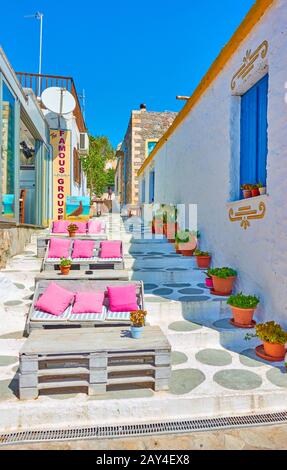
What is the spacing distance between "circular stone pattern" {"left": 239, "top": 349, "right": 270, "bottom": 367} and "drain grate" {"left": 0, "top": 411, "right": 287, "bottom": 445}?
2.47 feet

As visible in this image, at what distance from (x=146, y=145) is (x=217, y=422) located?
17625mm

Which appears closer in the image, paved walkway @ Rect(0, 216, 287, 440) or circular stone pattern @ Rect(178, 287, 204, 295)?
paved walkway @ Rect(0, 216, 287, 440)

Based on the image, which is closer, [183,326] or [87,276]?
[183,326]

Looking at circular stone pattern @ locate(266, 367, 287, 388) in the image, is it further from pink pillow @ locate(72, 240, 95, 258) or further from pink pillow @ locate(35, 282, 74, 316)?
pink pillow @ locate(72, 240, 95, 258)

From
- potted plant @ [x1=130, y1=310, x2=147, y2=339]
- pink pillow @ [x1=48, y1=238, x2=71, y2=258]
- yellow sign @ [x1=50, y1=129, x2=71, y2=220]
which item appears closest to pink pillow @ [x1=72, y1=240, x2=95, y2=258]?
pink pillow @ [x1=48, y1=238, x2=71, y2=258]

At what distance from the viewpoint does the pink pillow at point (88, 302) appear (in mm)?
4719

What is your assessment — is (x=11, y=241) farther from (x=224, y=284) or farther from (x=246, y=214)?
(x=246, y=214)

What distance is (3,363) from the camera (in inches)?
154

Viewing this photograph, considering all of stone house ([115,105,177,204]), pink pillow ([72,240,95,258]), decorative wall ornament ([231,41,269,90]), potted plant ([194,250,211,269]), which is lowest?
potted plant ([194,250,211,269])

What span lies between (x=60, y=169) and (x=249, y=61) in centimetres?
809

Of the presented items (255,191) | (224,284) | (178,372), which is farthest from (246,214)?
(178,372)

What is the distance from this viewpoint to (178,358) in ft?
13.7

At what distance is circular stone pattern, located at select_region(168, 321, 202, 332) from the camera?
4742 mm

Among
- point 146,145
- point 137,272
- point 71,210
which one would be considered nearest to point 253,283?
point 137,272
